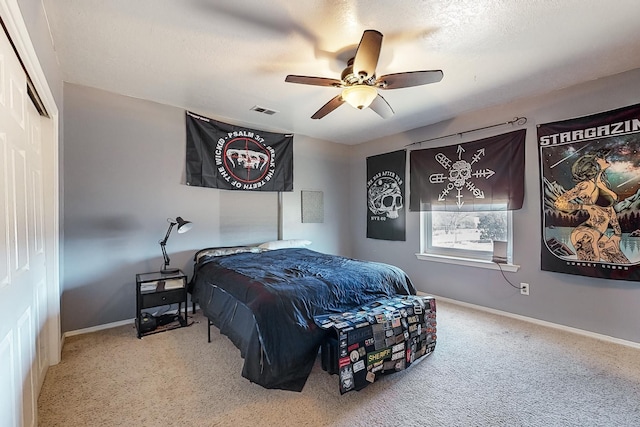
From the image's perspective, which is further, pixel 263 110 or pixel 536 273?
pixel 263 110

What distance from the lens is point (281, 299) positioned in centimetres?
197

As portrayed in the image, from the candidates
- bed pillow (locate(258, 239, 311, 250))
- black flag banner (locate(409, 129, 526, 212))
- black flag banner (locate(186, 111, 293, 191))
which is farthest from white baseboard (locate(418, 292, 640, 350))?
black flag banner (locate(186, 111, 293, 191))

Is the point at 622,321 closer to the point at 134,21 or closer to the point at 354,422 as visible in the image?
the point at 354,422

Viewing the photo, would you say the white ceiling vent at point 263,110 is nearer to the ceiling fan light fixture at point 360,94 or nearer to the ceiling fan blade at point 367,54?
the ceiling fan light fixture at point 360,94

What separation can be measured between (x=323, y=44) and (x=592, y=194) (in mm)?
2782

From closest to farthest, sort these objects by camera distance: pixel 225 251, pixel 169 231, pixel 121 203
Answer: pixel 121 203
pixel 169 231
pixel 225 251

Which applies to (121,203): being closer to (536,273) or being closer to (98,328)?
(98,328)

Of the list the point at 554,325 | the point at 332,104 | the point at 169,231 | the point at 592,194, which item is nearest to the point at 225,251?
the point at 169,231

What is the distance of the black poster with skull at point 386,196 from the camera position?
4.38 metres

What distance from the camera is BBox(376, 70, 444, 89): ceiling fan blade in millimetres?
2027

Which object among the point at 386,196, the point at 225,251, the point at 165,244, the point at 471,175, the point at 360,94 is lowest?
the point at 225,251

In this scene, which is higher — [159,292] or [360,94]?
[360,94]

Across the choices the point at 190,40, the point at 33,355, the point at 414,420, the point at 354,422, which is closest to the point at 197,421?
the point at 354,422

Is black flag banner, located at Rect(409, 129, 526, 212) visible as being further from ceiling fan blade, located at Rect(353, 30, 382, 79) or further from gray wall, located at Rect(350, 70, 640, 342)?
ceiling fan blade, located at Rect(353, 30, 382, 79)
